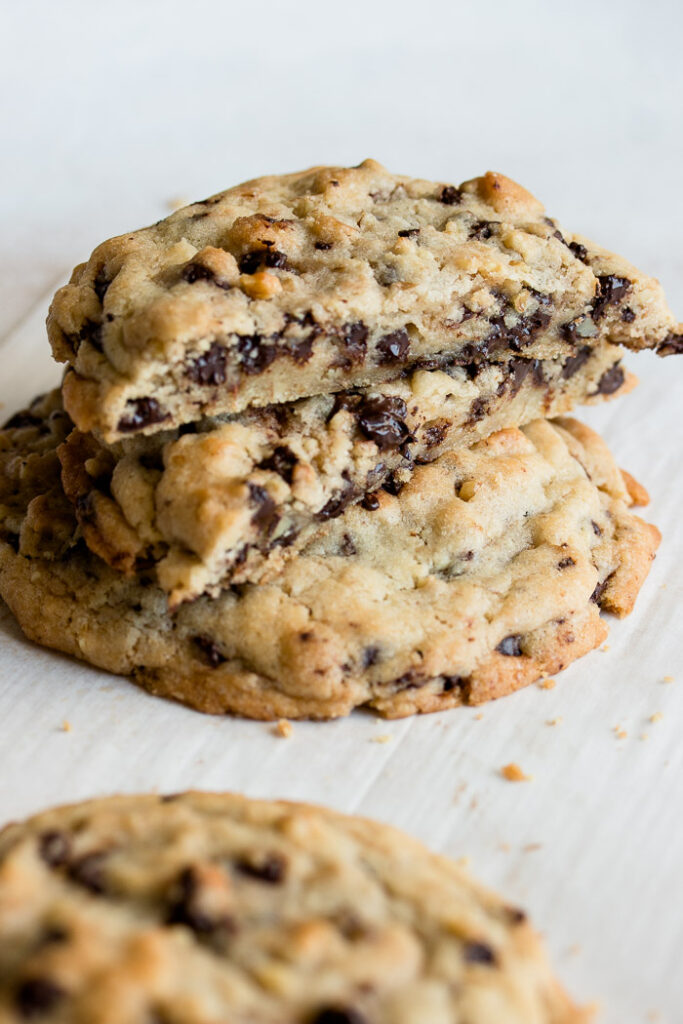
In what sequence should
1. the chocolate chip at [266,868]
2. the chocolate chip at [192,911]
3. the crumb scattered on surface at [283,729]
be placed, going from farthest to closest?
1. the crumb scattered on surface at [283,729]
2. the chocolate chip at [266,868]
3. the chocolate chip at [192,911]

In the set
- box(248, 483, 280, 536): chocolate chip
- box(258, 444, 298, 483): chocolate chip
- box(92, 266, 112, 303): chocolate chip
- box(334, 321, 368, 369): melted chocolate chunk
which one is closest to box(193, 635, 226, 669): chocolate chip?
box(248, 483, 280, 536): chocolate chip

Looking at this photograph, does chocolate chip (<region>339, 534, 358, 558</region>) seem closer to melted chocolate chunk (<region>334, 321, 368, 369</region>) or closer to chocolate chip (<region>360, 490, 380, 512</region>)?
chocolate chip (<region>360, 490, 380, 512</region>)

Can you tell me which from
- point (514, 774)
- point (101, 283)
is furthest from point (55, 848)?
point (101, 283)

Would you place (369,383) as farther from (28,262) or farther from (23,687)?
(28,262)

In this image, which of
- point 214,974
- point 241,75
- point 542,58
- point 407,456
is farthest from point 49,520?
point 542,58

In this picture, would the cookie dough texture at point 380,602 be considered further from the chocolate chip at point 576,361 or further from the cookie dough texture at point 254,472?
the chocolate chip at point 576,361

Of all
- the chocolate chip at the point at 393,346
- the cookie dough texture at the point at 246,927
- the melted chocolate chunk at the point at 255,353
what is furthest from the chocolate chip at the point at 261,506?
the cookie dough texture at the point at 246,927

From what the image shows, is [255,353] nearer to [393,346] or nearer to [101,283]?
[393,346]
